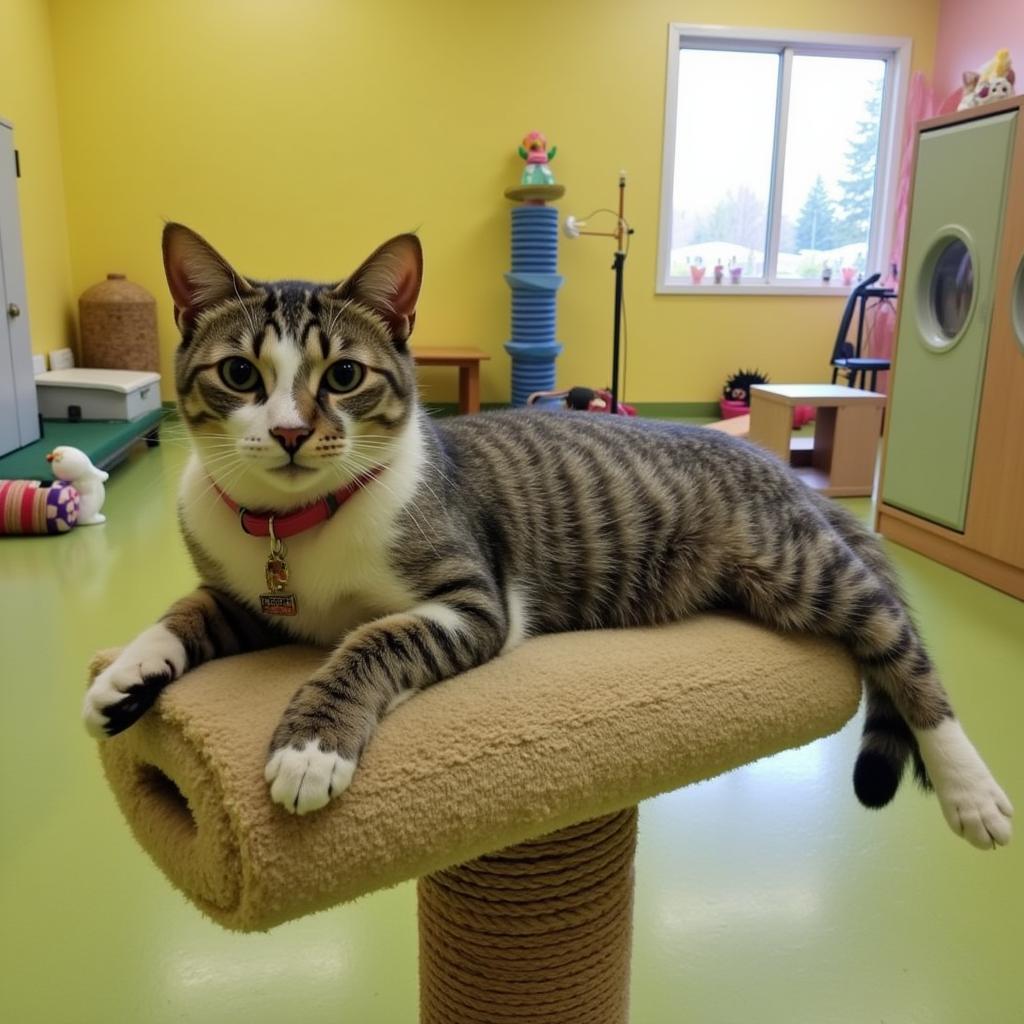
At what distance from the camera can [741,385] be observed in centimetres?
613

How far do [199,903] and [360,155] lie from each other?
5.53 metres

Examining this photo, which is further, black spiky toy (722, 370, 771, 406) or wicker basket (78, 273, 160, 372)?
black spiky toy (722, 370, 771, 406)

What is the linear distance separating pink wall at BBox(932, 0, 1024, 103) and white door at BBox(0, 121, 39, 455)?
17.8 feet

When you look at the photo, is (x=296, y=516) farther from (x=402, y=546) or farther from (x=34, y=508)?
(x=34, y=508)

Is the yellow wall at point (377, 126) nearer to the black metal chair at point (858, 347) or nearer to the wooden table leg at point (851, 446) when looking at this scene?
the black metal chair at point (858, 347)

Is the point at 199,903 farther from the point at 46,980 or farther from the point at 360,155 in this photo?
the point at 360,155

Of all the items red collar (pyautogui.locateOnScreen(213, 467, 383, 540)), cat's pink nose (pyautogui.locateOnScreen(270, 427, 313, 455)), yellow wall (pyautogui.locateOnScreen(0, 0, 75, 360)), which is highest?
yellow wall (pyautogui.locateOnScreen(0, 0, 75, 360))

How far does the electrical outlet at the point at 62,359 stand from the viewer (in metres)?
5.01

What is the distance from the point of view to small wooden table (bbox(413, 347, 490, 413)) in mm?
5250

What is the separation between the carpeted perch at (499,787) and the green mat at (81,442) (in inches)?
115

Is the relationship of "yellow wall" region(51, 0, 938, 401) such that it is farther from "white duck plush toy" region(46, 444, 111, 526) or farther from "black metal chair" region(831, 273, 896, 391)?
"white duck plush toy" region(46, 444, 111, 526)

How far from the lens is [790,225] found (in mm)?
6289

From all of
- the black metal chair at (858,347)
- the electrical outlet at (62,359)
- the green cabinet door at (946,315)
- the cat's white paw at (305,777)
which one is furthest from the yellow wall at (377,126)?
the cat's white paw at (305,777)

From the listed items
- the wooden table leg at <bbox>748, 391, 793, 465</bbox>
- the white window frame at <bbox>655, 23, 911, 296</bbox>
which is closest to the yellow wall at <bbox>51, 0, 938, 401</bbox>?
the white window frame at <bbox>655, 23, 911, 296</bbox>
